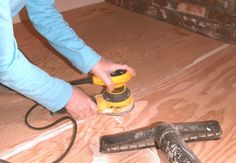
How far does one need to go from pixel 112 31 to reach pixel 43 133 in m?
0.99

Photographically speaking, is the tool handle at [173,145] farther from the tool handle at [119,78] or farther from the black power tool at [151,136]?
the tool handle at [119,78]

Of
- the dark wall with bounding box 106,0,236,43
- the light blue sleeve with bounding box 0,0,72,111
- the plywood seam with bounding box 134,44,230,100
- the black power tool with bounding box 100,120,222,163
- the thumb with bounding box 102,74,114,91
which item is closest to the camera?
the light blue sleeve with bounding box 0,0,72,111

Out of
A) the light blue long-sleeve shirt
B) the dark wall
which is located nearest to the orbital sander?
the light blue long-sleeve shirt

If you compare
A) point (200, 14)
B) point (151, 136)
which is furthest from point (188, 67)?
point (151, 136)

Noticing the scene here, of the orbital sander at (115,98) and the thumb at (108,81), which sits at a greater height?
the thumb at (108,81)

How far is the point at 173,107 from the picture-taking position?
1.16m

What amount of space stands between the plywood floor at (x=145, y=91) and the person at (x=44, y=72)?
14 centimetres

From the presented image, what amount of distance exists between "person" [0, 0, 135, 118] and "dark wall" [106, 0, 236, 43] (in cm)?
82

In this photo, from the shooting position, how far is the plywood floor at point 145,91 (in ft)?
3.21

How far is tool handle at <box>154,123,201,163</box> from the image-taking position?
0.75 m

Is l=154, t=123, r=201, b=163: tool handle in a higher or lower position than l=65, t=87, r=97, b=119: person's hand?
higher

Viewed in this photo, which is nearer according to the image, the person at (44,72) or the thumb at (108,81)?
the person at (44,72)

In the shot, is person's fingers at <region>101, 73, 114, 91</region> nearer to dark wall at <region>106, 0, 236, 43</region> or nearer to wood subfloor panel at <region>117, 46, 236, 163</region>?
wood subfloor panel at <region>117, 46, 236, 163</region>

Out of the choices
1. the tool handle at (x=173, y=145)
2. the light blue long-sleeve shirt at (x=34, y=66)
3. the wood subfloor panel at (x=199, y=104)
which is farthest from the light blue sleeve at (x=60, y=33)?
the tool handle at (x=173, y=145)
